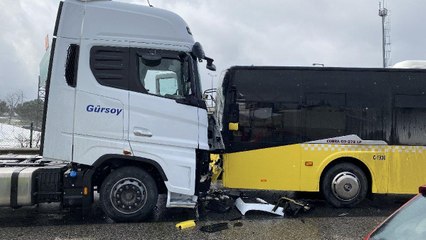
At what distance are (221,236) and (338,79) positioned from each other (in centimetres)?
399

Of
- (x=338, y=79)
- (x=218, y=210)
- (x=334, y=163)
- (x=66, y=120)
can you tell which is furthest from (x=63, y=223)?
(x=338, y=79)

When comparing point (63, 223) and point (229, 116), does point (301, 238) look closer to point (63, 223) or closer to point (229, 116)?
point (229, 116)

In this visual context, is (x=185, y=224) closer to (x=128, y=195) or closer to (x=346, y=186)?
(x=128, y=195)

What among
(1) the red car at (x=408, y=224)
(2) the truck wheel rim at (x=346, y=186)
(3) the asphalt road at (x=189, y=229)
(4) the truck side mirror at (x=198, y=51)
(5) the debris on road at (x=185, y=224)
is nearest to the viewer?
(1) the red car at (x=408, y=224)

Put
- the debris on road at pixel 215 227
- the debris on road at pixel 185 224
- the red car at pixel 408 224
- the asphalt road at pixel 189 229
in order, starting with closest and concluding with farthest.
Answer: the red car at pixel 408 224, the asphalt road at pixel 189 229, the debris on road at pixel 215 227, the debris on road at pixel 185 224

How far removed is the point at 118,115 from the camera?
653cm

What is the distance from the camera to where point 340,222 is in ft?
22.8

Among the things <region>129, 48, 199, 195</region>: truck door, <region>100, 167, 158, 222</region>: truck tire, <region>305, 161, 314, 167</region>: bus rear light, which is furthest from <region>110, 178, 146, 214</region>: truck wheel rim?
<region>305, 161, 314, 167</region>: bus rear light

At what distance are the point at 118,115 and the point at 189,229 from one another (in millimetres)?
2108

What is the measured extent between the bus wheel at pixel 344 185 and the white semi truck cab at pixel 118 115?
104 inches

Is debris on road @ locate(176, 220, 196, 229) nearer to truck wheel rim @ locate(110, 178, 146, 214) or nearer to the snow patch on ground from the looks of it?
truck wheel rim @ locate(110, 178, 146, 214)

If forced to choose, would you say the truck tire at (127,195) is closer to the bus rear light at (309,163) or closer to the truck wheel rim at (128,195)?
the truck wheel rim at (128,195)

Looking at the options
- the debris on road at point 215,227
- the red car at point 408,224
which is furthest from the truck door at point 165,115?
the red car at point 408,224

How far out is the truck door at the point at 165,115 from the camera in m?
6.59
